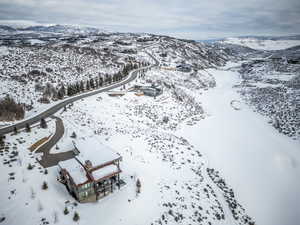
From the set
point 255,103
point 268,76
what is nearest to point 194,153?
point 255,103

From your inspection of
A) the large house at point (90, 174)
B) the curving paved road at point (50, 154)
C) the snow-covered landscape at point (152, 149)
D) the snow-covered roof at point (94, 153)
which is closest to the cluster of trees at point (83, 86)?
the snow-covered landscape at point (152, 149)

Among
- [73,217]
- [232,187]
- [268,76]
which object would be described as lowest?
[232,187]

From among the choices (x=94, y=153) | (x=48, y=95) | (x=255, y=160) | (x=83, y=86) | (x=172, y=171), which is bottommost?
(x=255, y=160)

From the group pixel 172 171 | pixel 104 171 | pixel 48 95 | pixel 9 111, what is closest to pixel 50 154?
pixel 104 171

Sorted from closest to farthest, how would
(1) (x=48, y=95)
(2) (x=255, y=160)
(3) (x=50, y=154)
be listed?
1. (3) (x=50, y=154)
2. (2) (x=255, y=160)
3. (1) (x=48, y=95)

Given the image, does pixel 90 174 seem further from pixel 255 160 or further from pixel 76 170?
pixel 255 160

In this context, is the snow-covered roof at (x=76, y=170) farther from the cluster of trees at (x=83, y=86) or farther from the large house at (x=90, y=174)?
the cluster of trees at (x=83, y=86)

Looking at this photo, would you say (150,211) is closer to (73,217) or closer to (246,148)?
(73,217)
